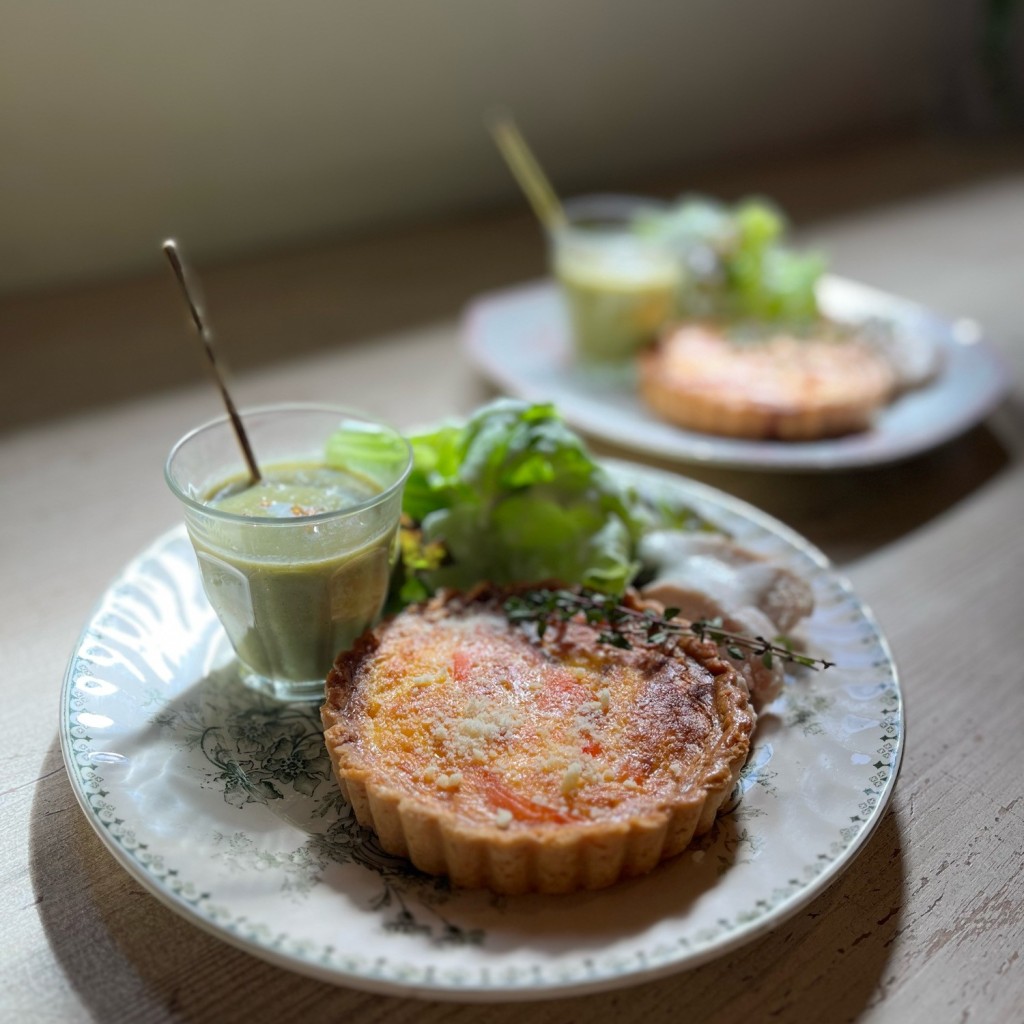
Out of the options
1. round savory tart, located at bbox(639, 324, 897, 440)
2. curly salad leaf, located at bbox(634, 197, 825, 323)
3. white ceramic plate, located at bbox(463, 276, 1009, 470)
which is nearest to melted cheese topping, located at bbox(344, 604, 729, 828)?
white ceramic plate, located at bbox(463, 276, 1009, 470)

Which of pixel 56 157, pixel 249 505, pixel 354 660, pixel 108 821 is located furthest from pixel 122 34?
pixel 108 821

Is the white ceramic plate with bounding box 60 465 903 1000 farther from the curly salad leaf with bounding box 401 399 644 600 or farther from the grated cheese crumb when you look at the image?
the curly salad leaf with bounding box 401 399 644 600

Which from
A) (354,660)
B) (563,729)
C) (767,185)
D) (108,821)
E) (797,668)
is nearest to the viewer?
(108,821)

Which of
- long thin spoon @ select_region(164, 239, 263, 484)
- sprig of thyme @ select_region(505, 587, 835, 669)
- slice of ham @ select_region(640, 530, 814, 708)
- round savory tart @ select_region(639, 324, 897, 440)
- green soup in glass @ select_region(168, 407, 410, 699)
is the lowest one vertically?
round savory tart @ select_region(639, 324, 897, 440)

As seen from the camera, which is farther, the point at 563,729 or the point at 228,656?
the point at 228,656

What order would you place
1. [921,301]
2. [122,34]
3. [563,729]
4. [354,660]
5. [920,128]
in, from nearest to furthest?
[563,729], [354,660], [122,34], [921,301], [920,128]

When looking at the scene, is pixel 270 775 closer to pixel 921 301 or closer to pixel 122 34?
pixel 122 34
